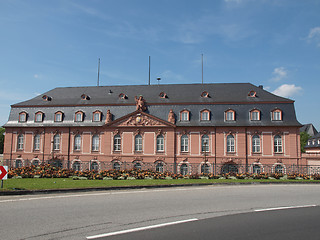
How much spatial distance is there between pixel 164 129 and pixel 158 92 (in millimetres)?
6432

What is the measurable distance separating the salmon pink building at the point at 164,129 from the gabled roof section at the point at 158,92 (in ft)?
0.45

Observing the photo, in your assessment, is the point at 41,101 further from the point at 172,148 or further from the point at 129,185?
the point at 129,185

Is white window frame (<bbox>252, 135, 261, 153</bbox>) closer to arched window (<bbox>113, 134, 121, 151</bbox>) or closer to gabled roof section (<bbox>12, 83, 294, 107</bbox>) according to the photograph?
gabled roof section (<bbox>12, 83, 294, 107</bbox>)

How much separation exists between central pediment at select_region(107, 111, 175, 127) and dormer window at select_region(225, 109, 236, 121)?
24.9 feet

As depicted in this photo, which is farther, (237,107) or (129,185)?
(237,107)

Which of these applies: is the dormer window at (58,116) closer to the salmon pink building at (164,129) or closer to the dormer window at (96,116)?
the salmon pink building at (164,129)

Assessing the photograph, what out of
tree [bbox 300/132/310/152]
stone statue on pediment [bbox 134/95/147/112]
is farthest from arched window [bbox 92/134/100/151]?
tree [bbox 300/132/310/152]

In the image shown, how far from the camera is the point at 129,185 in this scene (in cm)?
1559

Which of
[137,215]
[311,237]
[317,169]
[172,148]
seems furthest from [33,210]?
[172,148]

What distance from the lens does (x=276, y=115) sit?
112 ft

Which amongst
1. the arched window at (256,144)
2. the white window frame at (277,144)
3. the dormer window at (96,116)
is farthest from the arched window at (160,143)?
the white window frame at (277,144)

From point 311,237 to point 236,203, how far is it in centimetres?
450

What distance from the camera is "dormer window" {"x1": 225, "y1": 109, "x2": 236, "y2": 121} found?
3478 cm

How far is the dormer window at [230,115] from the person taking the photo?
3478 centimetres
